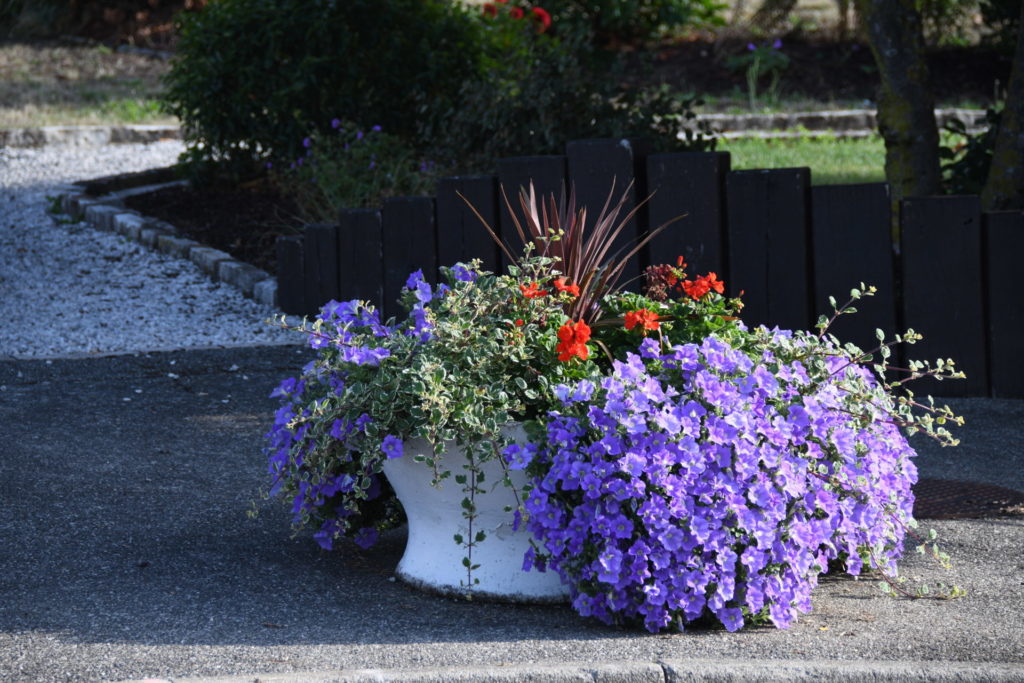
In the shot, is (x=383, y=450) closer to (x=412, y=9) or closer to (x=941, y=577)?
(x=941, y=577)

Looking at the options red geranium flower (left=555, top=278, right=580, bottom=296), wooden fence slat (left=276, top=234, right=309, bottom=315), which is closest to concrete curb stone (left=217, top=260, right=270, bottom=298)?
wooden fence slat (left=276, top=234, right=309, bottom=315)

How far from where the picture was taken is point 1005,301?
16.8 ft

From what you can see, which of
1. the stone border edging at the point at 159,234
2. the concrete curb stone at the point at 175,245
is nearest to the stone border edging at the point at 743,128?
the stone border edging at the point at 159,234

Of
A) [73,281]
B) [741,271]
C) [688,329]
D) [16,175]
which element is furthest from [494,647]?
[16,175]

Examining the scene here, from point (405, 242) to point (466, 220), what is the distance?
39 cm

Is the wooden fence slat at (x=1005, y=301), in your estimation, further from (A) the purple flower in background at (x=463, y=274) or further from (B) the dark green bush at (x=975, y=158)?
(A) the purple flower in background at (x=463, y=274)

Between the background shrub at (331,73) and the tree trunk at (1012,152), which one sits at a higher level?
the background shrub at (331,73)

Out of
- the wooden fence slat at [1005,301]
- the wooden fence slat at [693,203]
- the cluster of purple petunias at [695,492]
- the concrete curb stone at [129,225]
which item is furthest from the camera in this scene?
the concrete curb stone at [129,225]

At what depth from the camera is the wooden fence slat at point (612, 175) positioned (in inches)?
218

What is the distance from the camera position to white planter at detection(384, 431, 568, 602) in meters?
3.16

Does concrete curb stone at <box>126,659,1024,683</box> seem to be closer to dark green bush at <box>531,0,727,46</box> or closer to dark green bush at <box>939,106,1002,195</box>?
dark green bush at <box>939,106,1002,195</box>

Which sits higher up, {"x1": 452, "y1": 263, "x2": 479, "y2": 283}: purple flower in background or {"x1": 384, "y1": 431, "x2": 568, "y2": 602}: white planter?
{"x1": 452, "y1": 263, "x2": 479, "y2": 283}: purple flower in background

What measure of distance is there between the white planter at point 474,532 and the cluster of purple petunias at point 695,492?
0.37 ft

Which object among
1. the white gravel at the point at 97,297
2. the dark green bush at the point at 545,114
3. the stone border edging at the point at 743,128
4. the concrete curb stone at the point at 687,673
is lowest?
the concrete curb stone at the point at 687,673
